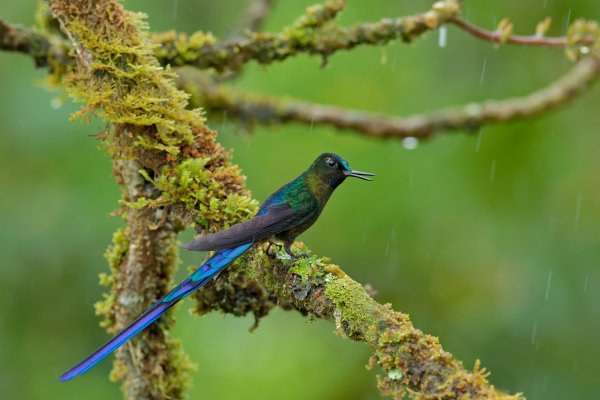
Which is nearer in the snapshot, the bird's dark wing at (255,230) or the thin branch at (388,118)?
the bird's dark wing at (255,230)

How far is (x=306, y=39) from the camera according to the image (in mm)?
3434

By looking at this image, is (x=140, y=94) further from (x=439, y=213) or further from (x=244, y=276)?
(x=439, y=213)

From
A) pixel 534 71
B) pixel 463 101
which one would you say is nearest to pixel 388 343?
pixel 463 101

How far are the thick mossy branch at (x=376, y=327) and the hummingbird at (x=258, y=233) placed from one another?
4.0 inches

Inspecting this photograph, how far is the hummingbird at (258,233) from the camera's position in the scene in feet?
7.85

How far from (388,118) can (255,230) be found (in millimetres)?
2163

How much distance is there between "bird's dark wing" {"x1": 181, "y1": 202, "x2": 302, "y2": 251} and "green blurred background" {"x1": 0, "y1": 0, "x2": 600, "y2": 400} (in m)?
3.10

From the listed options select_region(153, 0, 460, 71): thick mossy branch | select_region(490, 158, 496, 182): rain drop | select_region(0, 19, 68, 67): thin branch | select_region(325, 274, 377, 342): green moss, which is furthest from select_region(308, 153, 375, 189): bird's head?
select_region(490, 158, 496, 182): rain drop

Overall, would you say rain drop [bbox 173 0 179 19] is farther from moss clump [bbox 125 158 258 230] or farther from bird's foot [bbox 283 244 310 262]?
bird's foot [bbox 283 244 310 262]

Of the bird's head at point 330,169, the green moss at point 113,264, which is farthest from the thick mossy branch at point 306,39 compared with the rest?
the green moss at point 113,264

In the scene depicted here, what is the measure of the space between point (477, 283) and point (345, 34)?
143 inches

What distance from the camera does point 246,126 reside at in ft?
15.0


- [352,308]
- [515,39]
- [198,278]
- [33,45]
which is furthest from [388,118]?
[352,308]

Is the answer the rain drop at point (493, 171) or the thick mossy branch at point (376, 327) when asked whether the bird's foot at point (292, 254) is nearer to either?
the thick mossy branch at point (376, 327)
